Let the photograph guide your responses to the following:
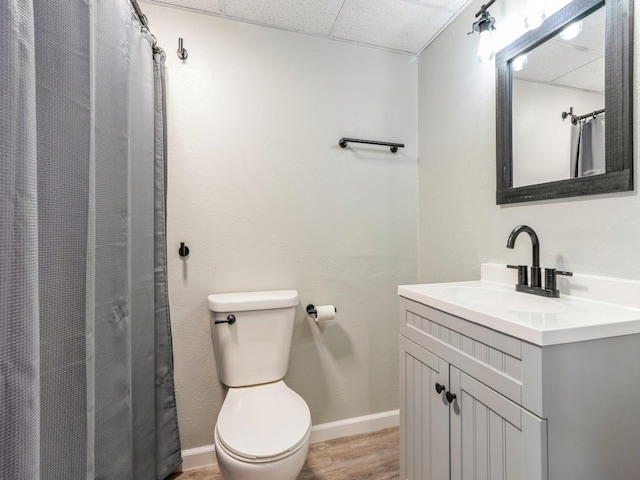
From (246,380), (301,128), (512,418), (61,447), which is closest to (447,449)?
(512,418)

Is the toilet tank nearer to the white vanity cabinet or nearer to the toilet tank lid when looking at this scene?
the toilet tank lid

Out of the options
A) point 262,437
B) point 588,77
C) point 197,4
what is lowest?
point 262,437

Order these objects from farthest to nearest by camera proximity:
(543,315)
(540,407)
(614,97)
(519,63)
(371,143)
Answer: (371,143) < (519,63) < (614,97) < (543,315) < (540,407)

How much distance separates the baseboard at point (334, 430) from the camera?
152 cm

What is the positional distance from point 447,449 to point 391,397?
934 millimetres

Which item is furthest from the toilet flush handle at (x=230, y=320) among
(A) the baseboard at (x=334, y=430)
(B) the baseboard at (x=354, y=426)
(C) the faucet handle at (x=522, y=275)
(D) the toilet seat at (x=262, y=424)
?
(C) the faucet handle at (x=522, y=275)

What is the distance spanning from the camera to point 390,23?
161 cm

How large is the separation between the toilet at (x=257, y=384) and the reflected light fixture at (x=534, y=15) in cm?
149

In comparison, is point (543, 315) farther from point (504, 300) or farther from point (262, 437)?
point (262, 437)

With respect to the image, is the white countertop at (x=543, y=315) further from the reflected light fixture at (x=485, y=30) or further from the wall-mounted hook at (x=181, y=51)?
the wall-mounted hook at (x=181, y=51)

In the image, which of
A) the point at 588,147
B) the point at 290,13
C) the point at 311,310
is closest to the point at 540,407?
the point at 588,147

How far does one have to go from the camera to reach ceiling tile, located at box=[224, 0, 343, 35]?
1474mm

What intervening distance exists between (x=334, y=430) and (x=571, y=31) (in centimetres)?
214

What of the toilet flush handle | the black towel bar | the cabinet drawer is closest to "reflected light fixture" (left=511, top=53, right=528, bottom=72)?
the black towel bar
